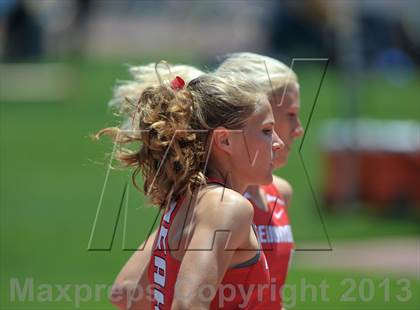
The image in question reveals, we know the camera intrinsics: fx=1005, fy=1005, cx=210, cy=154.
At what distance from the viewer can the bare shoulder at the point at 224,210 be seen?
347 cm

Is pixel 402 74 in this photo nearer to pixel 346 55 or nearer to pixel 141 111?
pixel 346 55

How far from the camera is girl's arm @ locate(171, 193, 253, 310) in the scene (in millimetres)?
3396

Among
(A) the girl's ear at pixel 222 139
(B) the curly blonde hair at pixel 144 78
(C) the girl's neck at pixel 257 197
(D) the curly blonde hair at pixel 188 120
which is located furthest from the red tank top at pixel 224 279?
(C) the girl's neck at pixel 257 197

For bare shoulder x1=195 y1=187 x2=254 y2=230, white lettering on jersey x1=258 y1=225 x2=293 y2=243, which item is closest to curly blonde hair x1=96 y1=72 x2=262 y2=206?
bare shoulder x1=195 y1=187 x2=254 y2=230

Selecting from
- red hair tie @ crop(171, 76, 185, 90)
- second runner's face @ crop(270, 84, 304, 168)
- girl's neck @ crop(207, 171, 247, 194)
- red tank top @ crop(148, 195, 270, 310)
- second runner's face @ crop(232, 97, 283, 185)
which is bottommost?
red tank top @ crop(148, 195, 270, 310)

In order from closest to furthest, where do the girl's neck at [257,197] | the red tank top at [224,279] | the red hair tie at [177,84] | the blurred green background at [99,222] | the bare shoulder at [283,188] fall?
the red tank top at [224,279]
the red hair tie at [177,84]
the girl's neck at [257,197]
the bare shoulder at [283,188]
the blurred green background at [99,222]

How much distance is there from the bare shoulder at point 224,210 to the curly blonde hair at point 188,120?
14 cm

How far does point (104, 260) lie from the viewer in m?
9.93

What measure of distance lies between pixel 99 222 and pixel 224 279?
8131mm

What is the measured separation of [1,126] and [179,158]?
704 inches

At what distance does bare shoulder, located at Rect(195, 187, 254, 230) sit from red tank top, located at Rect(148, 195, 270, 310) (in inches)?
8.0

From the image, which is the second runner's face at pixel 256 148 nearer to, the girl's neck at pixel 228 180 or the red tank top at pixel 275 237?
the girl's neck at pixel 228 180

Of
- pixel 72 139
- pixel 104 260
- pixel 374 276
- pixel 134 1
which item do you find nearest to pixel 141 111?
pixel 374 276

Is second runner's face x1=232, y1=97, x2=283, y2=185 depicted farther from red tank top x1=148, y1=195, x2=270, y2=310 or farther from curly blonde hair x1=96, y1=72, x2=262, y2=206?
red tank top x1=148, y1=195, x2=270, y2=310
